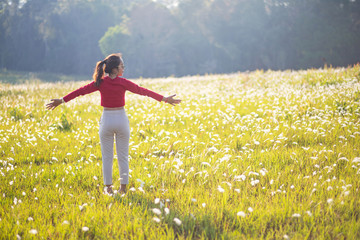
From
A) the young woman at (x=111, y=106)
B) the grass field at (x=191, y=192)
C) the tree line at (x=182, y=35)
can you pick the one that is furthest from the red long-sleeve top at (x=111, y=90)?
the tree line at (x=182, y=35)

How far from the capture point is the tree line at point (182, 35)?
47000mm

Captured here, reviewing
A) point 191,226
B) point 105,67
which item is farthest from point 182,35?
point 191,226

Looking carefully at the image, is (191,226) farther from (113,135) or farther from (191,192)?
(113,135)

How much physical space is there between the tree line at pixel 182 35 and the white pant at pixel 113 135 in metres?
49.5

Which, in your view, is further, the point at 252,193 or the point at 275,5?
the point at 275,5

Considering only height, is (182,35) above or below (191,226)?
above

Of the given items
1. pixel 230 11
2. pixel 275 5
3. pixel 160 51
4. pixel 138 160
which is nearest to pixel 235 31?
pixel 230 11

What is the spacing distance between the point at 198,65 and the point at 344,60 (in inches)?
1078

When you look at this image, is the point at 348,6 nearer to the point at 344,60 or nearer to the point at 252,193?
the point at 344,60

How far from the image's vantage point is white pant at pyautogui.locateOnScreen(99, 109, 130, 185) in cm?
392

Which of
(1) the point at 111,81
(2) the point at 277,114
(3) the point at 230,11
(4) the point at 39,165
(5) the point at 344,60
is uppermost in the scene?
(3) the point at 230,11

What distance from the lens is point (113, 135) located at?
13.3ft

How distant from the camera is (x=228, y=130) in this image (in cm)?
711

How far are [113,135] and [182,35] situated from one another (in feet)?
185
